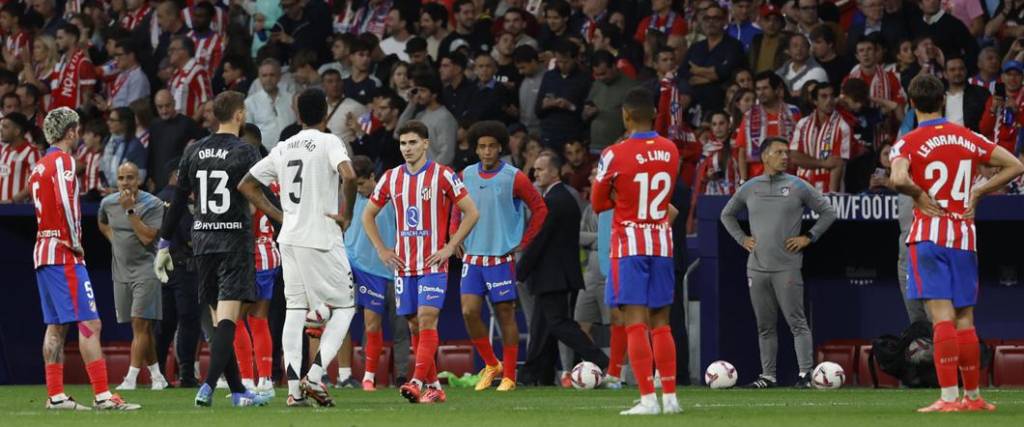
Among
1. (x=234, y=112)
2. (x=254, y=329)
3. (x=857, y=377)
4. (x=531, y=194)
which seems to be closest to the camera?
(x=234, y=112)

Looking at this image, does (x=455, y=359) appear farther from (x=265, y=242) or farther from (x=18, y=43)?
(x=18, y=43)

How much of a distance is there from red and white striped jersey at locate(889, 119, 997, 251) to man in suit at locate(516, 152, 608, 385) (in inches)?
210

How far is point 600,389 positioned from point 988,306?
13.1 ft

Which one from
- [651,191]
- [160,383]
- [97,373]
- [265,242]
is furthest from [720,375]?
[97,373]

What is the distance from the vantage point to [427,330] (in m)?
12.8

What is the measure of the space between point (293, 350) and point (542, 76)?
816cm

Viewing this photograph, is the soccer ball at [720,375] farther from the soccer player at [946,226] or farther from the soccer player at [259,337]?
the soccer player at [946,226]

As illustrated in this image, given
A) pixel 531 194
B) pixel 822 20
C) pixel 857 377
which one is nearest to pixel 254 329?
pixel 531 194

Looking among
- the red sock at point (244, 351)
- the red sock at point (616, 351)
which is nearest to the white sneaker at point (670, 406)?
the red sock at point (244, 351)

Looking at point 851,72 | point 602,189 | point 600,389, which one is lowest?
point 600,389

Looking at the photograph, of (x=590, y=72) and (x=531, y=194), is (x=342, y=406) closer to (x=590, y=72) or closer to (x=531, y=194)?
(x=531, y=194)

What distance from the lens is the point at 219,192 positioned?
12008 millimetres

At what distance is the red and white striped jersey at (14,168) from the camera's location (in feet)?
65.9

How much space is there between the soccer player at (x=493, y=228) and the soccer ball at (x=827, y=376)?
2664mm
